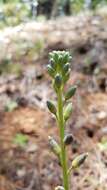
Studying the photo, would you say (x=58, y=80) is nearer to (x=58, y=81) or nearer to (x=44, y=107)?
(x=58, y=81)

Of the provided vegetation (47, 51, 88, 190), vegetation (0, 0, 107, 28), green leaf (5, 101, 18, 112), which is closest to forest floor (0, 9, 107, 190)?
green leaf (5, 101, 18, 112)

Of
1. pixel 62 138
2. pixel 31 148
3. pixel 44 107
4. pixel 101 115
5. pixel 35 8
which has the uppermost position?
pixel 35 8

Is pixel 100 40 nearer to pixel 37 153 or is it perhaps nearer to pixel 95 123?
pixel 95 123

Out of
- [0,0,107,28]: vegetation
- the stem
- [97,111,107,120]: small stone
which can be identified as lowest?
the stem

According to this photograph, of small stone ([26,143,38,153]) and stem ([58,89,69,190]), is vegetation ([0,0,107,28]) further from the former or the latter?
stem ([58,89,69,190])

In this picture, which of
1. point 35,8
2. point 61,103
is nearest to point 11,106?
point 61,103

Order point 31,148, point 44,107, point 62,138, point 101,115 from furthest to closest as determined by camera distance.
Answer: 1. point 44,107
2. point 101,115
3. point 31,148
4. point 62,138

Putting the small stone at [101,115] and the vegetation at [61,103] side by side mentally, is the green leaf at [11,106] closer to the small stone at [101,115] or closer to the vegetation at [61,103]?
the small stone at [101,115]

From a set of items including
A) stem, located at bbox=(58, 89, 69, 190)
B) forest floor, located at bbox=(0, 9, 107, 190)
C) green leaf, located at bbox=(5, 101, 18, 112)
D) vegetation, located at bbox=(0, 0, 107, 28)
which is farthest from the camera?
vegetation, located at bbox=(0, 0, 107, 28)
